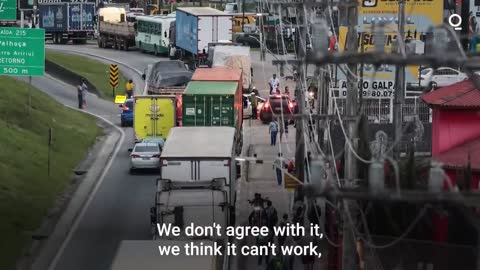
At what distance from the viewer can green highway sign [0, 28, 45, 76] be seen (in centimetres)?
3850

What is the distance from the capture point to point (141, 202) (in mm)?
37688

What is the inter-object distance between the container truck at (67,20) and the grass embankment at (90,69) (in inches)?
226

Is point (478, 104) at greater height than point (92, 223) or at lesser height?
greater

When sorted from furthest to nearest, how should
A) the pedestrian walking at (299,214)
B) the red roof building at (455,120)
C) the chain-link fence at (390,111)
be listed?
the chain-link fence at (390,111) → the red roof building at (455,120) → the pedestrian walking at (299,214)

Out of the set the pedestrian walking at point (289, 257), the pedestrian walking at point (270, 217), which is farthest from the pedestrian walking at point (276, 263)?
the pedestrian walking at point (270, 217)

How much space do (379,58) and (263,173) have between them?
3067 cm

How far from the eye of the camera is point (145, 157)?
43062 millimetres

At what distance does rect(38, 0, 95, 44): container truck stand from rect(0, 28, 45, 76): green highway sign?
45348mm

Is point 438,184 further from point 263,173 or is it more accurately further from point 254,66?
point 254,66

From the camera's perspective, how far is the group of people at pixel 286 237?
25.7 m

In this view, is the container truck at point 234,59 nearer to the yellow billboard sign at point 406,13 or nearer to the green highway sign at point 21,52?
the green highway sign at point 21,52

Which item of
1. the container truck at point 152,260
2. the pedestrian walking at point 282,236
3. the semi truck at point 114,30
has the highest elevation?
the semi truck at point 114,30

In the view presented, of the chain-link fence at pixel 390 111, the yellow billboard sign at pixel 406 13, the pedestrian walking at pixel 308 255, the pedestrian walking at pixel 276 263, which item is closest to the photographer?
the pedestrian walking at pixel 276 263

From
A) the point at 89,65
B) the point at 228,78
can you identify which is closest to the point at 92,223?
the point at 228,78
